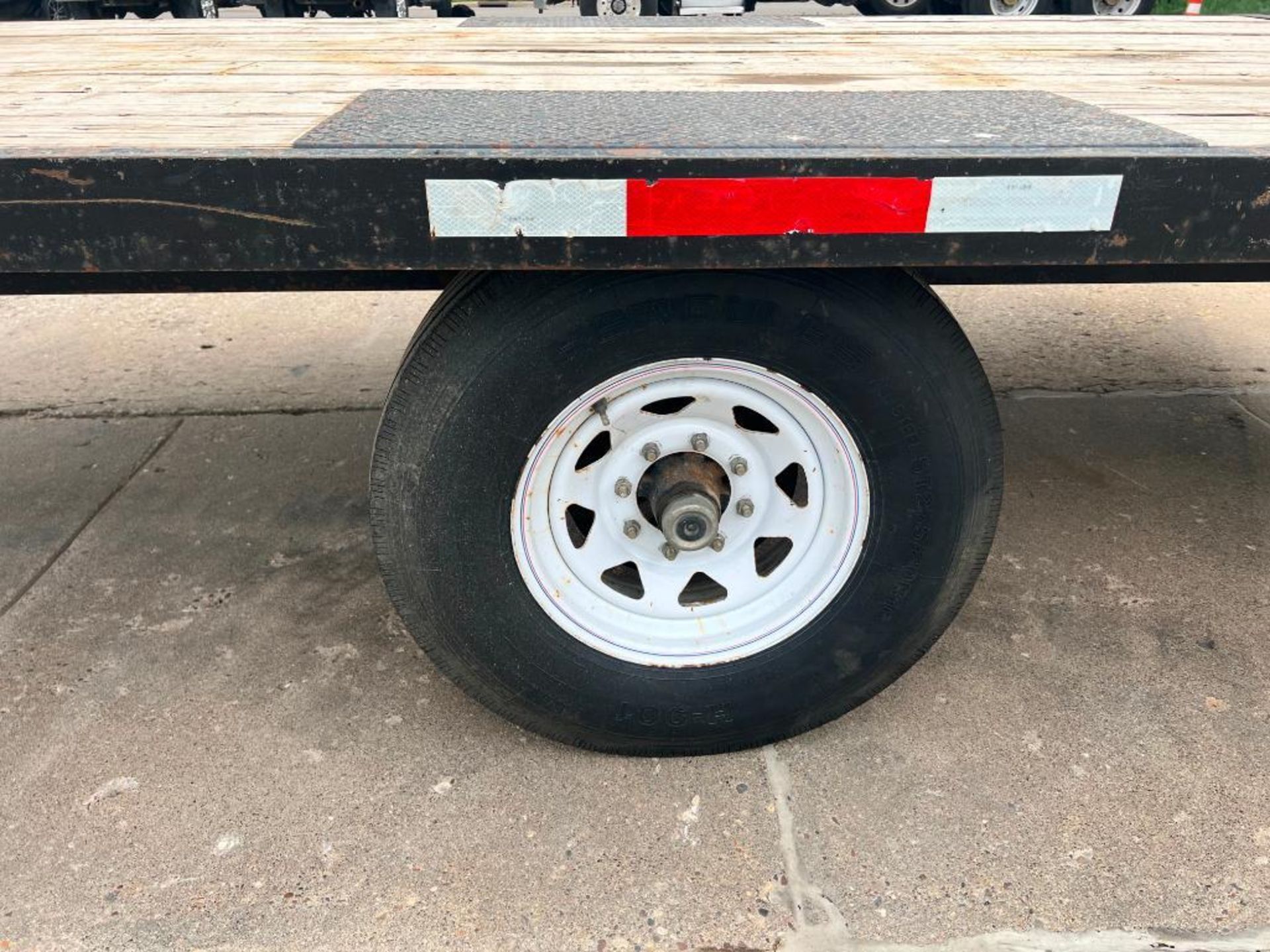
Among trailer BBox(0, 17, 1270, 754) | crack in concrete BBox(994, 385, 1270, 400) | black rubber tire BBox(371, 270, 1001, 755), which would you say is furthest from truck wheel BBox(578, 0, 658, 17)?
black rubber tire BBox(371, 270, 1001, 755)

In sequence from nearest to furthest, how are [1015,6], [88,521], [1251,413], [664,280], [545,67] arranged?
[664,280] < [545,67] < [88,521] < [1251,413] < [1015,6]

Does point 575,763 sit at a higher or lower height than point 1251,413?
higher

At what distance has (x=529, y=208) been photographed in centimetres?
159

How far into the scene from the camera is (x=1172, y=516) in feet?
10.3

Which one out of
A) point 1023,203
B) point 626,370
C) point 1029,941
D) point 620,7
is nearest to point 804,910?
point 1029,941

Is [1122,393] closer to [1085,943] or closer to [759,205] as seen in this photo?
[1085,943]

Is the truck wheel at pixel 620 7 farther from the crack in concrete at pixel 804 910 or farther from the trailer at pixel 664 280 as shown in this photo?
the crack in concrete at pixel 804 910

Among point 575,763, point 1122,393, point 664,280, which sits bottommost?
point 1122,393

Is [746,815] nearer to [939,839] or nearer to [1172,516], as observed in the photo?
[939,839]

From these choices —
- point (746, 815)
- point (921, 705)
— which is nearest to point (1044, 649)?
point (921, 705)

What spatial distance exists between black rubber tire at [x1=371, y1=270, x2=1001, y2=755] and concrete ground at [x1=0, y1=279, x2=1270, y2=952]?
21cm

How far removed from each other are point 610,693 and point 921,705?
0.77 metres

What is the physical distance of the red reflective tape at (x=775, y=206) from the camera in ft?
5.21

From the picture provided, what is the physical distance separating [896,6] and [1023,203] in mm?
11292
